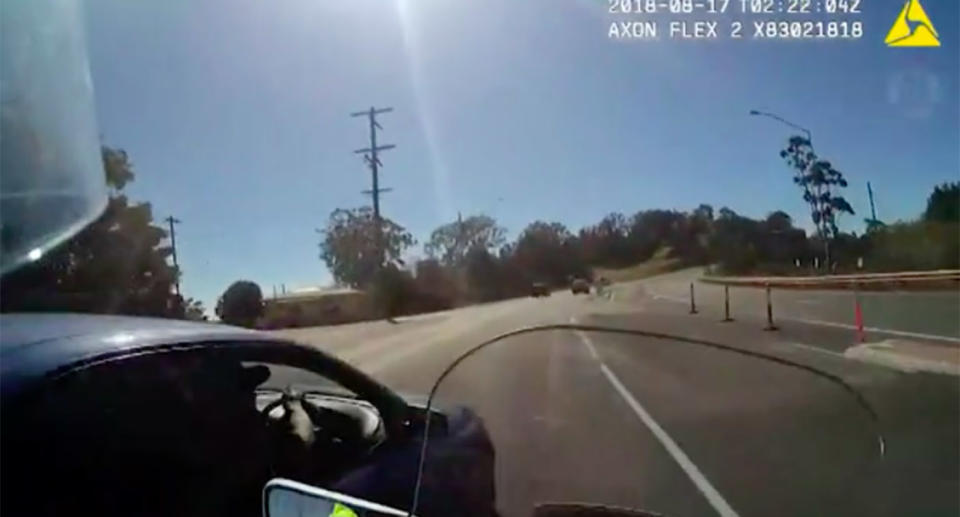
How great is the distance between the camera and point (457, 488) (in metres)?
2.35

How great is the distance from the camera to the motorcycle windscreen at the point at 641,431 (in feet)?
8.02

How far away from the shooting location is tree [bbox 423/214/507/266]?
8.52ft

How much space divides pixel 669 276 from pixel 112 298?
1.46 metres

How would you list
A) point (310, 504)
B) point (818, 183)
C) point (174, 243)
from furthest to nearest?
1. point (818, 183)
2. point (174, 243)
3. point (310, 504)

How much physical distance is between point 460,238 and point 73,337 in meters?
0.94

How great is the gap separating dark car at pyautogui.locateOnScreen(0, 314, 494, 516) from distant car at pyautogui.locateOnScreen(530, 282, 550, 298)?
0.37 meters

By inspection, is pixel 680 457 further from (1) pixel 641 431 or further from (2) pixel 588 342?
(2) pixel 588 342

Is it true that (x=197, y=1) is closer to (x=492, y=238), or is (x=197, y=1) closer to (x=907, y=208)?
(x=492, y=238)

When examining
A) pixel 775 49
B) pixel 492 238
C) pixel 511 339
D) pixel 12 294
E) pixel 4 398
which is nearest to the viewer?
pixel 4 398

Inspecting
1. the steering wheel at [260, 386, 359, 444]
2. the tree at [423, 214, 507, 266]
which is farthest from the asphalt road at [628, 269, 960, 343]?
the steering wheel at [260, 386, 359, 444]

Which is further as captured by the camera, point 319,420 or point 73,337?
point 319,420

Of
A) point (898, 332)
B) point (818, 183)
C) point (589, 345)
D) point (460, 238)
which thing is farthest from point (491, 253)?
point (898, 332)

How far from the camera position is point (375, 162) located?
2598mm

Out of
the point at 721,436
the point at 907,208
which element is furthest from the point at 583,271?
the point at 907,208
